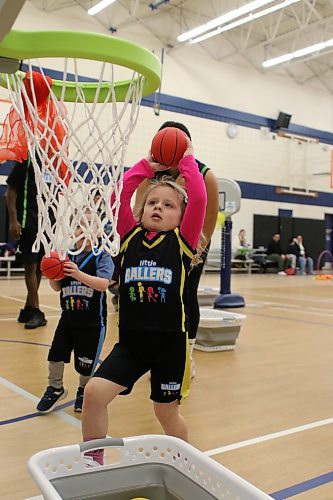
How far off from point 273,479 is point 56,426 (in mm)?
1039

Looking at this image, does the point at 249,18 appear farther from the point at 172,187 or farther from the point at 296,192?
the point at 172,187

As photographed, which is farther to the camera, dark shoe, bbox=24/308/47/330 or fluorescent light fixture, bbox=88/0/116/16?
fluorescent light fixture, bbox=88/0/116/16

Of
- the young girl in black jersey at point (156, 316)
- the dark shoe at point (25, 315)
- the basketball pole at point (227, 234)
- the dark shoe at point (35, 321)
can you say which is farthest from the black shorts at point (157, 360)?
the basketball pole at point (227, 234)

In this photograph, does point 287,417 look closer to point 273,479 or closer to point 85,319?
point 273,479

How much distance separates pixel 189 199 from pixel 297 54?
1463 centimetres

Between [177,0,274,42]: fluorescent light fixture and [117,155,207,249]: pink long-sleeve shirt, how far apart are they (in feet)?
35.8

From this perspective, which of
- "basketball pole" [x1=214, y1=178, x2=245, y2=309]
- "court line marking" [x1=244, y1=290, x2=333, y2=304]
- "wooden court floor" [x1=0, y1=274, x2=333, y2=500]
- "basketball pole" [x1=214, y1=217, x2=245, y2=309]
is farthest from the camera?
"court line marking" [x1=244, y1=290, x2=333, y2=304]

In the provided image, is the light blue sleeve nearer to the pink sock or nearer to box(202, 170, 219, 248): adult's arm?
box(202, 170, 219, 248): adult's arm

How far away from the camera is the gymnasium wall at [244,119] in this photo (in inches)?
560

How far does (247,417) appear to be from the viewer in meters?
2.74

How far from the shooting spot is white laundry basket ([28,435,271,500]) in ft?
5.16

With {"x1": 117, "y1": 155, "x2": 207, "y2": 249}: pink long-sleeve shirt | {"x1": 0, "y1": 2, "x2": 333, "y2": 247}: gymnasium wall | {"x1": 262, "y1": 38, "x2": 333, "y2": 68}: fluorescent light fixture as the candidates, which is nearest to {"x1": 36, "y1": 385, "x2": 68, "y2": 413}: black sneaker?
{"x1": 117, "y1": 155, "x2": 207, "y2": 249}: pink long-sleeve shirt

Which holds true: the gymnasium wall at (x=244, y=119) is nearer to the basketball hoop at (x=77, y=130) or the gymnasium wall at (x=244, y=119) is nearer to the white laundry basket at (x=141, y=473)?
the basketball hoop at (x=77, y=130)

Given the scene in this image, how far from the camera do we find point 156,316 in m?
2.03
